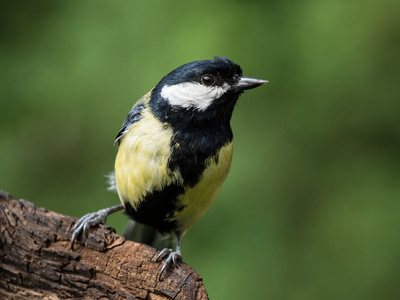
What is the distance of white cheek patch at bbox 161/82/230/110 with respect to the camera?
1920mm

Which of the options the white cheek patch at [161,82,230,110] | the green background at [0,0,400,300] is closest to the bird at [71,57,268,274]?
the white cheek patch at [161,82,230,110]

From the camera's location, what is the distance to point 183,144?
190 cm

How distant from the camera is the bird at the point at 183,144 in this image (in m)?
1.90

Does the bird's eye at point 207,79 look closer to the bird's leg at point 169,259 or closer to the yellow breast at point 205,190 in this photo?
the yellow breast at point 205,190

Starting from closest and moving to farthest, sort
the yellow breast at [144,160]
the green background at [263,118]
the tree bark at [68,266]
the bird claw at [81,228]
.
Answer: the tree bark at [68,266], the bird claw at [81,228], the yellow breast at [144,160], the green background at [263,118]

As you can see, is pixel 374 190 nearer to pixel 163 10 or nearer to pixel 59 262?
pixel 163 10

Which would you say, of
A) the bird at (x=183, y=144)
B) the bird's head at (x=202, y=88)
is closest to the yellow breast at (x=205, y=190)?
the bird at (x=183, y=144)

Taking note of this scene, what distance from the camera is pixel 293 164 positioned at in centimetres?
276

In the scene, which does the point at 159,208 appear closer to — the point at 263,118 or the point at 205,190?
the point at 205,190

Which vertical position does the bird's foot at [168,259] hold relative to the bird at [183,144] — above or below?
below

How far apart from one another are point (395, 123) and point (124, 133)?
141 cm

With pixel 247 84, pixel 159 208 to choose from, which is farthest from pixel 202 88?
pixel 159 208

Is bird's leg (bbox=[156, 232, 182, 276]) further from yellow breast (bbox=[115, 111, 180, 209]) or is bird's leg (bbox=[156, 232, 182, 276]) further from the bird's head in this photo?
the bird's head

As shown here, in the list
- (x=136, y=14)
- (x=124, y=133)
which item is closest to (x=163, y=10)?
(x=136, y=14)
